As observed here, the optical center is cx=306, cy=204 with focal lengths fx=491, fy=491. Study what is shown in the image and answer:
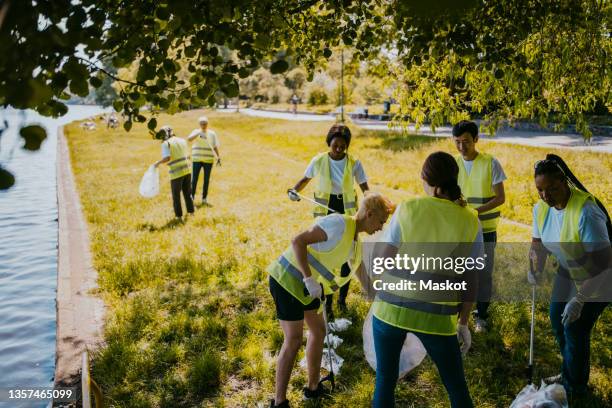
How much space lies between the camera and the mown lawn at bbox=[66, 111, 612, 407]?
4266 mm

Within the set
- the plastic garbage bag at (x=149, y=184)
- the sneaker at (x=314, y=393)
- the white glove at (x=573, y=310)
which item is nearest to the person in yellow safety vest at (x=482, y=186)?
the white glove at (x=573, y=310)

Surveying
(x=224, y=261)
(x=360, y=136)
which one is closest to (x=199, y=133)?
(x=224, y=261)

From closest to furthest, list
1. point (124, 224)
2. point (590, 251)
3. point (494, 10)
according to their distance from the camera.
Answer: point (590, 251) → point (494, 10) → point (124, 224)

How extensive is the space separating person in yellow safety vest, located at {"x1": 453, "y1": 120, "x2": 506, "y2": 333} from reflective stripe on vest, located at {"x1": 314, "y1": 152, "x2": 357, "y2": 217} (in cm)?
119

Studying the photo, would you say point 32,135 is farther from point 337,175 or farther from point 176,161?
point 176,161

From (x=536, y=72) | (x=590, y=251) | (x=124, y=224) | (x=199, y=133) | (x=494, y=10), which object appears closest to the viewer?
(x=590, y=251)

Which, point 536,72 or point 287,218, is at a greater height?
point 536,72

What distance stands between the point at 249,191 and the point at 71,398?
10.1 meters

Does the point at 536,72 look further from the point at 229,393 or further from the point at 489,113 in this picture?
the point at 229,393

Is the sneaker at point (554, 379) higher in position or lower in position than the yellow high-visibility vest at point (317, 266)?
lower

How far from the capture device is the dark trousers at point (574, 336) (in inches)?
143

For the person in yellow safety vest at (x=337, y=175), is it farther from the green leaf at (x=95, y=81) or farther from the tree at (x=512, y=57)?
the green leaf at (x=95, y=81)

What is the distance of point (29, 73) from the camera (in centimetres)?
189

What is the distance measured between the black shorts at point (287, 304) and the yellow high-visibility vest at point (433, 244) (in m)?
0.92
